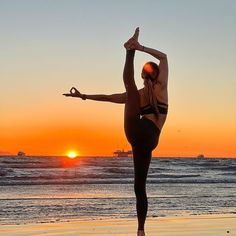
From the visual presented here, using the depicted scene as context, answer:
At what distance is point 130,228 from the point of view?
9281 millimetres

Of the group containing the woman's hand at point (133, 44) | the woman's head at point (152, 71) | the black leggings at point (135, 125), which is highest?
the woman's hand at point (133, 44)

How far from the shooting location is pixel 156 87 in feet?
19.1

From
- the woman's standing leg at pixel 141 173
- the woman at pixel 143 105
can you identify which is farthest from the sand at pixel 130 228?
the woman at pixel 143 105

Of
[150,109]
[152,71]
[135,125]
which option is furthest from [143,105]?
[152,71]

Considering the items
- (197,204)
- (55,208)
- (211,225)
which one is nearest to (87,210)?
(55,208)

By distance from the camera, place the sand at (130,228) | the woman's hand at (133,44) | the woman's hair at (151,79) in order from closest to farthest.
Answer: the woman's hand at (133,44)
the woman's hair at (151,79)
the sand at (130,228)

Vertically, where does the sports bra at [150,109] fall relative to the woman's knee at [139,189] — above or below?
above

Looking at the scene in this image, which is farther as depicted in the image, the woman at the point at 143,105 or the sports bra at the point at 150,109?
the sports bra at the point at 150,109

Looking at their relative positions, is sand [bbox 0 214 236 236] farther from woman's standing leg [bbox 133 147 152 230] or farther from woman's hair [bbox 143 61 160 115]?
woman's hair [bbox 143 61 160 115]

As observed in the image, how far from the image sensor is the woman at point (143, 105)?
18.6 ft

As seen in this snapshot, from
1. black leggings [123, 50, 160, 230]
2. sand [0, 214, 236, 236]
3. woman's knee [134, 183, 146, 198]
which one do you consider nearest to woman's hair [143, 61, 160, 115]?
black leggings [123, 50, 160, 230]

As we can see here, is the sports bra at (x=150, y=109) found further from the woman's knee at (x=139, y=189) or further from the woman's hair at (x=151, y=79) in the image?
the woman's knee at (x=139, y=189)

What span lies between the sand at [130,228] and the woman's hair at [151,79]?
3.18 m

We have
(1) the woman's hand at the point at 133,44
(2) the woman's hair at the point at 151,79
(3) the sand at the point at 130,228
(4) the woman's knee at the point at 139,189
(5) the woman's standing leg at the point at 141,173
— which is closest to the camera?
(1) the woman's hand at the point at 133,44
